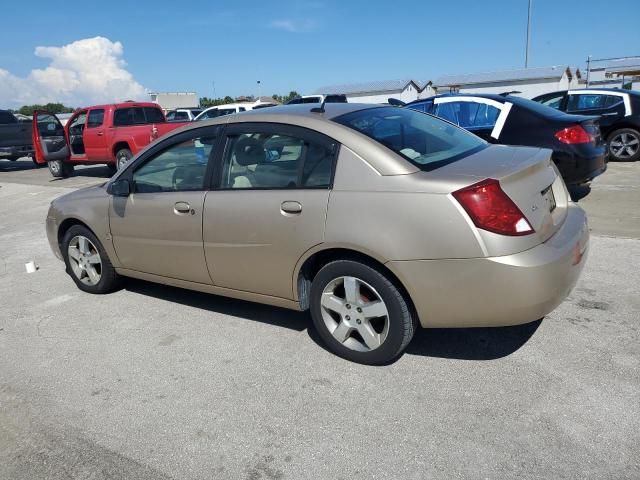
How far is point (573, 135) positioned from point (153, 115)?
1049 centimetres

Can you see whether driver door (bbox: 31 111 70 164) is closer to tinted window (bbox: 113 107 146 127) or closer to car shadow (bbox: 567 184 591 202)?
tinted window (bbox: 113 107 146 127)

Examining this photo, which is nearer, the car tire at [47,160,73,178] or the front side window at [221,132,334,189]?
the front side window at [221,132,334,189]

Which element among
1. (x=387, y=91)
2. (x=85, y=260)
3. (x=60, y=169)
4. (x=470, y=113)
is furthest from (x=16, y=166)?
(x=387, y=91)

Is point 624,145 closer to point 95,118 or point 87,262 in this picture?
point 87,262

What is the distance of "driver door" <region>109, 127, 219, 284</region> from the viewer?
3.82 m

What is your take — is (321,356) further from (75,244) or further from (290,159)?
(75,244)

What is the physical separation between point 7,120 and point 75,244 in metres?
15.8

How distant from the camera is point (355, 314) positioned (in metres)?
3.18

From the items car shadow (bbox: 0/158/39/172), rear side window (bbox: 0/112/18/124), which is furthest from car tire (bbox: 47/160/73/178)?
car shadow (bbox: 0/158/39/172)

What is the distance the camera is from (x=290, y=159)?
3402mm

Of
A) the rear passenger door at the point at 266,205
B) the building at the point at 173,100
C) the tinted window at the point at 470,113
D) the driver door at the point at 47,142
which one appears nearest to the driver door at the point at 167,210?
the rear passenger door at the point at 266,205

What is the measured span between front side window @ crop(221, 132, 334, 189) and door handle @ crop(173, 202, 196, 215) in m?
0.33

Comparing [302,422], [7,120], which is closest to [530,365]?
[302,422]

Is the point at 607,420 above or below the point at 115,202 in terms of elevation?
below
